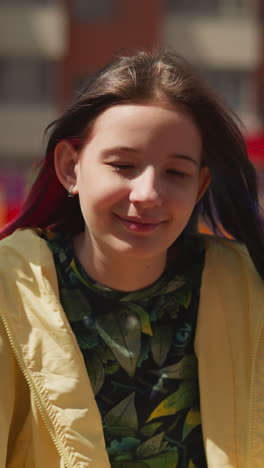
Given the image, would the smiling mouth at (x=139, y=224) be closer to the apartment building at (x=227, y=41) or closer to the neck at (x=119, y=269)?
the neck at (x=119, y=269)

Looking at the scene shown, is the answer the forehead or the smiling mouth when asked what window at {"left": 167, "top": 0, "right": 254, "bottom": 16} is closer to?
the forehead

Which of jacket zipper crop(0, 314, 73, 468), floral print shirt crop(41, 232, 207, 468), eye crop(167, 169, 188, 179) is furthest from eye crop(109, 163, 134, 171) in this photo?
jacket zipper crop(0, 314, 73, 468)

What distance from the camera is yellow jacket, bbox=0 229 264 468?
2330 mm

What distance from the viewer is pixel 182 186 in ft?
8.21

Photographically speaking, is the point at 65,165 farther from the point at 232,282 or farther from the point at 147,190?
the point at 232,282

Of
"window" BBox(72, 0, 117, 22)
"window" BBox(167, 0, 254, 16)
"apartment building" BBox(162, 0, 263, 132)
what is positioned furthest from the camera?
"window" BBox(167, 0, 254, 16)

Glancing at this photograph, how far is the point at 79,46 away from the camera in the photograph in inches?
998

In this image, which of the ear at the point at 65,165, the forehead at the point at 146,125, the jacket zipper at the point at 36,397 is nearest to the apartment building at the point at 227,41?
the ear at the point at 65,165

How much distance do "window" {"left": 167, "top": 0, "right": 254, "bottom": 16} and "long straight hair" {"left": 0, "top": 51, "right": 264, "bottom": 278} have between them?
23.9 metres

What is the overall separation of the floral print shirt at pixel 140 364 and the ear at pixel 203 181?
26 centimetres

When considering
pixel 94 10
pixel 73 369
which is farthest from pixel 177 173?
pixel 94 10

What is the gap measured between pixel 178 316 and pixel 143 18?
76.0 ft

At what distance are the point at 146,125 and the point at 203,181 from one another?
1.05 feet

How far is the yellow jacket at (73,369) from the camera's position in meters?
2.33
